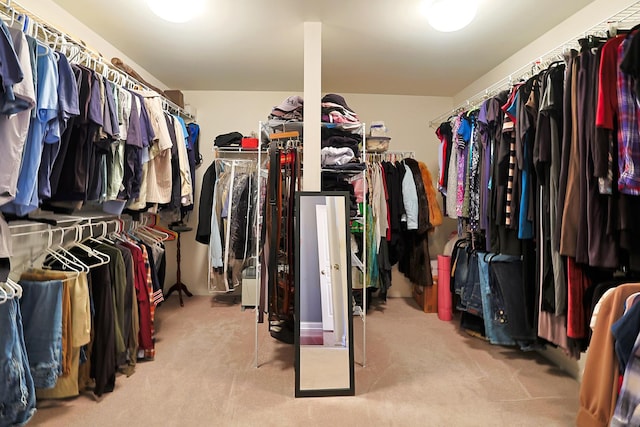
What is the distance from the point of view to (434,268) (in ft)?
10.9

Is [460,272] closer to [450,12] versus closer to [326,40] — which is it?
[450,12]

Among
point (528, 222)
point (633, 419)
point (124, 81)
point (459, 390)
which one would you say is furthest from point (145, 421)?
point (528, 222)

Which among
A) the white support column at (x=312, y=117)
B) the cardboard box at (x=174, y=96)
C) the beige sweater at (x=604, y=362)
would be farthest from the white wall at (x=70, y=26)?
the beige sweater at (x=604, y=362)

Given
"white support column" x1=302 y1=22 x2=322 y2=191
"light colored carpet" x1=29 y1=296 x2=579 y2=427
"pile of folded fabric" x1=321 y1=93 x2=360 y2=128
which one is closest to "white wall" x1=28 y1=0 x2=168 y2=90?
"white support column" x1=302 y1=22 x2=322 y2=191

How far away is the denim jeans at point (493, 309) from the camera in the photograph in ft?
7.28

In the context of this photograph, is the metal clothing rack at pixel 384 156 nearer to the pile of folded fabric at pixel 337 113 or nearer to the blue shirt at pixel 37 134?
the pile of folded fabric at pixel 337 113

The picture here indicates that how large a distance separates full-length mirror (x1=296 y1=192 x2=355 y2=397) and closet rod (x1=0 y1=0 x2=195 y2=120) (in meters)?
1.49

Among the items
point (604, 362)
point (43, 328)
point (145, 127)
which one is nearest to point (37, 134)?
point (145, 127)

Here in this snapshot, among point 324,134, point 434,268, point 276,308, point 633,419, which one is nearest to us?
point 633,419

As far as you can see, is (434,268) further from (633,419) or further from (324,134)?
(633,419)

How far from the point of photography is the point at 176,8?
1951 millimetres

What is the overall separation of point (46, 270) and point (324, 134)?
1940mm

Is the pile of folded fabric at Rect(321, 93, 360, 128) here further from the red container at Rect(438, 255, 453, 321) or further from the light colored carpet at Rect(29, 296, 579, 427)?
the light colored carpet at Rect(29, 296, 579, 427)

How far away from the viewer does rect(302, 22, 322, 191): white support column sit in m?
2.11
